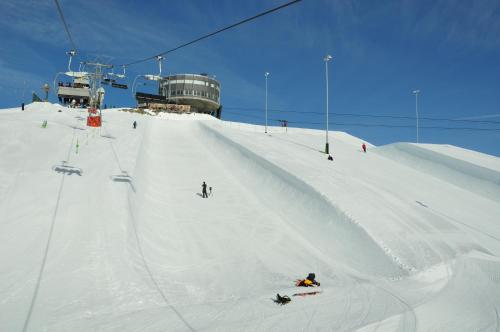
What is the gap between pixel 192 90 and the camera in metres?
83.9

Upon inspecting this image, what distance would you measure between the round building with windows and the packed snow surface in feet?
179

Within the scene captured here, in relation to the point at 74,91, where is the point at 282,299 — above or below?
below

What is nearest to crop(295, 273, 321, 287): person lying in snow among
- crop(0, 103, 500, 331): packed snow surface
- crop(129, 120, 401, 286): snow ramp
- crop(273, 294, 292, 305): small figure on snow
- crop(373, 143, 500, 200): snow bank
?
crop(0, 103, 500, 331): packed snow surface

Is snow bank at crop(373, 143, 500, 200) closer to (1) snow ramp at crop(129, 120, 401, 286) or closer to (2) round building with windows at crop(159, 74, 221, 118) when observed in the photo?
(1) snow ramp at crop(129, 120, 401, 286)

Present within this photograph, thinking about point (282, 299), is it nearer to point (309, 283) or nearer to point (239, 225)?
point (309, 283)

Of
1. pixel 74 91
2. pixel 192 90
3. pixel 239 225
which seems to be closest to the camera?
pixel 239 225

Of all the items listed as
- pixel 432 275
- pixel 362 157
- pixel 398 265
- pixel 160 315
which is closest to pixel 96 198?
pixel 160 315

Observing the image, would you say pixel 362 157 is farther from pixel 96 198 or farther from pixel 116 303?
pixel 116 303

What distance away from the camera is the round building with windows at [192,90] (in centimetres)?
8381

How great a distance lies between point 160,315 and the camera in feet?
32.7

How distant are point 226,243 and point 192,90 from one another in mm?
71570

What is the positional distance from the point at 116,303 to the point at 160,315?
1495 mm

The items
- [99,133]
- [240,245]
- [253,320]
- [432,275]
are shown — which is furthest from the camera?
[99,133]

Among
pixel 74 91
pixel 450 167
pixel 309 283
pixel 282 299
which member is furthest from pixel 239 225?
pixel 74 91
